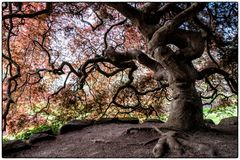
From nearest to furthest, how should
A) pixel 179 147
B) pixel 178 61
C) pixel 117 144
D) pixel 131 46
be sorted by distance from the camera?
1. pixel 179 147
2. pixel 117 144
3. pixel 178 61
4. pixel 131 46

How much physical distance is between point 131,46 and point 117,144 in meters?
4.47

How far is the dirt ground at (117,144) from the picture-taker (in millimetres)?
3921

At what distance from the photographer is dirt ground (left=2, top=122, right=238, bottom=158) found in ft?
12.9

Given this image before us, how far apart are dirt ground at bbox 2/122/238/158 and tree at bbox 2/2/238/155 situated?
0.49 m

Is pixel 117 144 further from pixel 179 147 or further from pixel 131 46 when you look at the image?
pixel 131 46

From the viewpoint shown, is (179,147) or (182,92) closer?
(179,147)

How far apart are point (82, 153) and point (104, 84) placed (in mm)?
4701

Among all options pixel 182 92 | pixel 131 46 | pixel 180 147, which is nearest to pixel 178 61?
pixel 182 92

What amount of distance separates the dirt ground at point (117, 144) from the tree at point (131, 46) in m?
0.49

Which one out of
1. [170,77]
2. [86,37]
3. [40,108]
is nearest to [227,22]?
[170,77]

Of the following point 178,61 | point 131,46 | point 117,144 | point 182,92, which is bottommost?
point 117,144

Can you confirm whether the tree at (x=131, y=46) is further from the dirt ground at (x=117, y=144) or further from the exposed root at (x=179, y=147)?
the exposed root at (x=179, y=147)

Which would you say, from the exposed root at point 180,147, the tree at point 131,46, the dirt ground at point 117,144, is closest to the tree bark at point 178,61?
the tree at point 131,46

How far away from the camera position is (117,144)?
4.37 m
